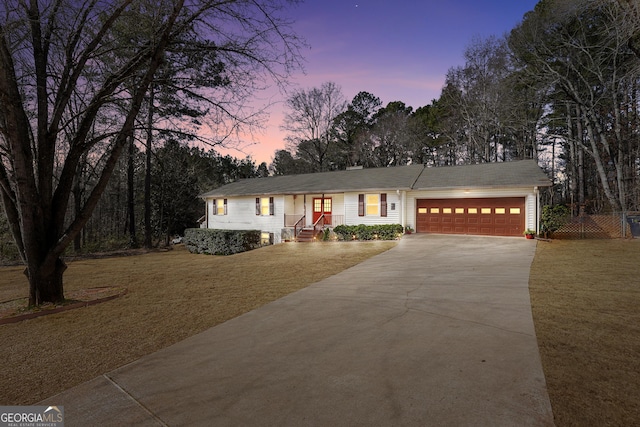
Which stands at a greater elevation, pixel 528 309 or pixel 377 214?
pixel 377 214

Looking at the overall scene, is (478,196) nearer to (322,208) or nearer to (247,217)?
(322,208)

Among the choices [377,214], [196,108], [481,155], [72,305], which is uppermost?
[481,155]

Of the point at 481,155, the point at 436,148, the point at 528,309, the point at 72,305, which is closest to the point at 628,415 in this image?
the point at 528,309

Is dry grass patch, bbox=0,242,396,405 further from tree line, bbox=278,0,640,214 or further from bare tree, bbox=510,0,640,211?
bare tree, bbox=510,0,640,211

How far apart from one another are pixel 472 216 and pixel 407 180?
3.94 metres

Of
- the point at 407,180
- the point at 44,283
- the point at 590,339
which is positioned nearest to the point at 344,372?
the point at 590,339

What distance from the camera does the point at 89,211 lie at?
6.22 metres

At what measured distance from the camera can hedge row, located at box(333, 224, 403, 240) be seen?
1602 centimetres

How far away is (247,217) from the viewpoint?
2205 cm

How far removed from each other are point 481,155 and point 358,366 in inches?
1165

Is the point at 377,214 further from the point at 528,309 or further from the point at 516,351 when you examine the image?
the point at 516,351

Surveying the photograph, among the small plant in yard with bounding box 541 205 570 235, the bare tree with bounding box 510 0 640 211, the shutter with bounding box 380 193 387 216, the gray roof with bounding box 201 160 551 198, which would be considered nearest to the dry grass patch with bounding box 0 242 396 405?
the shutter with bounding box 380 193 387 216

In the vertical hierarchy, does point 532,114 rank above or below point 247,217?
above

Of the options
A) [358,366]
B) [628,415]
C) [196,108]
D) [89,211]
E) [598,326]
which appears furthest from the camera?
[196,108]
